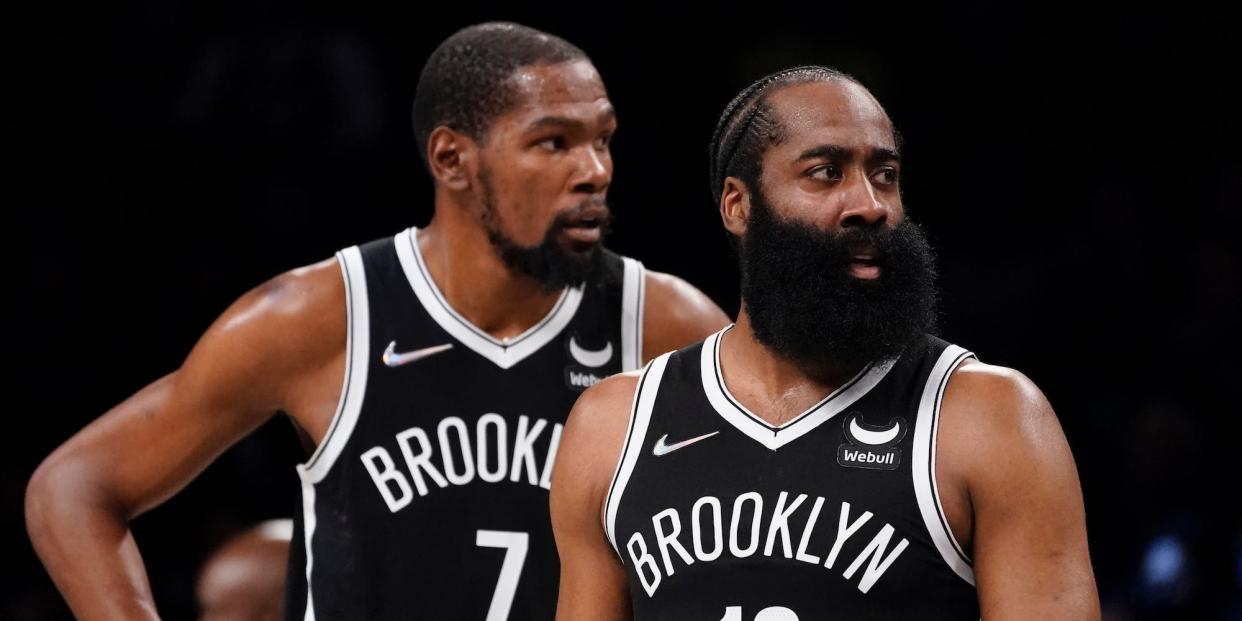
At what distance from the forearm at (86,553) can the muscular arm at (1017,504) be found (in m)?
1.81

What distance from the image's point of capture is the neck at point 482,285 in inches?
134

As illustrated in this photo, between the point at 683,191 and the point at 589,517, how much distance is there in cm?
413

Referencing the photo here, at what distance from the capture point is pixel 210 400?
3320 millimetres

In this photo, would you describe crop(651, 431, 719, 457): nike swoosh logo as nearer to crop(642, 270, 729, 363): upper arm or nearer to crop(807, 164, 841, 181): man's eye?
crop(807, 164, 841, 181): man's eye

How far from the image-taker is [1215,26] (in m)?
6.55

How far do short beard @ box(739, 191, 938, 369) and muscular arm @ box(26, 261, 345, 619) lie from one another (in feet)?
3.76

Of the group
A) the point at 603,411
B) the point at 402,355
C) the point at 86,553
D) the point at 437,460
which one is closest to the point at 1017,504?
the point at 603,411

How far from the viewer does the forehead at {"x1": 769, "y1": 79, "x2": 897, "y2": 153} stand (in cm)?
252

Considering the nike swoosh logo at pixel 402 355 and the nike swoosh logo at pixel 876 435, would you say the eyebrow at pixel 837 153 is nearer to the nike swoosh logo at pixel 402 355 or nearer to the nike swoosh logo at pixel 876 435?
the nike swoosh logo at pixel 876 435

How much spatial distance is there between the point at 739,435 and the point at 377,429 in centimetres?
102

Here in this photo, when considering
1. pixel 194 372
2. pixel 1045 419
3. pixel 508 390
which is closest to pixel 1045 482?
pixel 1045 419

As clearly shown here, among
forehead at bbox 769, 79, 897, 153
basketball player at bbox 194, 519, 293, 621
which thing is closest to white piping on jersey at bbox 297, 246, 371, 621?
basketball player at bbox 194, 519, 293, 621

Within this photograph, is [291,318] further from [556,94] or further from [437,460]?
[556,94]

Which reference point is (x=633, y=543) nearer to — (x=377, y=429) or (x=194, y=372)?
(x=377, y=429)
